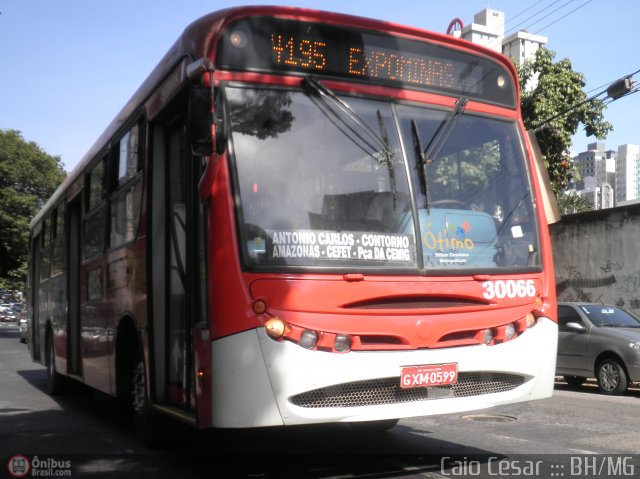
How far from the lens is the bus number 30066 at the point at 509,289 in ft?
18.8

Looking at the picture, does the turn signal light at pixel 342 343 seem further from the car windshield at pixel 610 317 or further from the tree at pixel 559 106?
the tree at pixel 559 106

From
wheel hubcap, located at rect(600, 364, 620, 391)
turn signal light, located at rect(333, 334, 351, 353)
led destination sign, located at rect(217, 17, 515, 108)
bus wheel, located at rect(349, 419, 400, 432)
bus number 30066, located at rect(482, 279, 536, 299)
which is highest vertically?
led destination sign, located at rect(217, 17, 515, 108)

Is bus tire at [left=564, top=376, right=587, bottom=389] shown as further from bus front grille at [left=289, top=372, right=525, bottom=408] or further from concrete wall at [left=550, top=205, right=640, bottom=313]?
bus front grille at [left=289, top=372, right=525, bottom=408]

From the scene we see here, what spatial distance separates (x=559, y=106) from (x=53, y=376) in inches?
686

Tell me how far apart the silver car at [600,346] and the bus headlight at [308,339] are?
29.3ft

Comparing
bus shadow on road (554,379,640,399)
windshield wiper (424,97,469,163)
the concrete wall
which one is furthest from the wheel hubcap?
windshield wiper (424,97,469,163)

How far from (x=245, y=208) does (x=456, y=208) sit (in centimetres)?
164

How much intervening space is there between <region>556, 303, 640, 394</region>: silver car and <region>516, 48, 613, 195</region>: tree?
1012 cm

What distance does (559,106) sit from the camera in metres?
23.8

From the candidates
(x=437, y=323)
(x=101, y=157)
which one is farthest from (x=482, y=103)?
(x=101, y=157)

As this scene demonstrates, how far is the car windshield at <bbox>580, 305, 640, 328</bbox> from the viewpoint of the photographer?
1369 centimetres

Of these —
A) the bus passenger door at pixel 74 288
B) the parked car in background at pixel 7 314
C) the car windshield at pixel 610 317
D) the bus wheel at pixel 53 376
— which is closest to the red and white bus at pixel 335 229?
the bus passenger door at pixel 74 288

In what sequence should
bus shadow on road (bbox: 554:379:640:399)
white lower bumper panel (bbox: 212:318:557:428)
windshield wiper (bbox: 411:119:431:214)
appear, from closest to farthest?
1. white lower bumper panel (bbox: 212:318:557:428)
2. windshield wiper (bbox: 411:119:431:214)
3. bus shadow on road (bbox: 554:379:640:399)

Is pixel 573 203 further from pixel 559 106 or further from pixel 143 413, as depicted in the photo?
pixel 143 413
